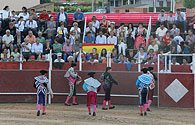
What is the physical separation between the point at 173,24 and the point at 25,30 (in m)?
6.55

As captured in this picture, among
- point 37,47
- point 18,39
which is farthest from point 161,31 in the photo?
point 18,39

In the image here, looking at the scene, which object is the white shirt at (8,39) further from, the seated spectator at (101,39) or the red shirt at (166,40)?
the red shirt at (166,40)

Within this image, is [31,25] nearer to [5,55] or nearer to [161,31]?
[5,55]

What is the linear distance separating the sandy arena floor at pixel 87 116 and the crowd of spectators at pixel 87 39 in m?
2.09

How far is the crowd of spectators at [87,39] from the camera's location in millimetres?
18078

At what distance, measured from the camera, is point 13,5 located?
128 ft

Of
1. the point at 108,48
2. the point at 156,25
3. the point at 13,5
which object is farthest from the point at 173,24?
the point at 13,5

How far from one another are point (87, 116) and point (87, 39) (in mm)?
5877

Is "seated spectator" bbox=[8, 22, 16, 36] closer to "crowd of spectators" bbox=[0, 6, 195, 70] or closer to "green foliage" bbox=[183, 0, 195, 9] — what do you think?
"crowd of spectators" bbox=[0, 6, 195, 70]

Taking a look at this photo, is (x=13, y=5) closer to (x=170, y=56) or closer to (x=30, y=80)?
(x=30, y=80)

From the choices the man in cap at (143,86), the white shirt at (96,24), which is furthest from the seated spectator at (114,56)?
the white shirt at (96,24)

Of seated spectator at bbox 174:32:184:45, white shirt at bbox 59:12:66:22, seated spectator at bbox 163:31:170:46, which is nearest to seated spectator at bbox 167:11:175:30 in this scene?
seated spectator at bbox 174:32:184:45

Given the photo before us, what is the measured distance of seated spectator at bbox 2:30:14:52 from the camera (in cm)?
1966

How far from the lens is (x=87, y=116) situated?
48.8 ft
